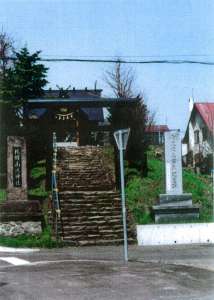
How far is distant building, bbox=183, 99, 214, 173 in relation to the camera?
43781 millimetres

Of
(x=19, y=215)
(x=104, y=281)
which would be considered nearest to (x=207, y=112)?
(x=19, y=215)

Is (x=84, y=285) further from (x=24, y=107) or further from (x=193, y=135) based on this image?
(x=193, y=135)

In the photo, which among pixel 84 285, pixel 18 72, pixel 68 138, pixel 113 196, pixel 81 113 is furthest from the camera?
pixel 68 138

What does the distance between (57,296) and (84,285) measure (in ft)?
2.75

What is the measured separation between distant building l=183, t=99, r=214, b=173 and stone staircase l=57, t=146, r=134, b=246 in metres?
14.9

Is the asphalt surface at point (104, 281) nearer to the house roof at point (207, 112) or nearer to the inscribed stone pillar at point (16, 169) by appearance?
the inscribed stone pillar at point (16, 169)

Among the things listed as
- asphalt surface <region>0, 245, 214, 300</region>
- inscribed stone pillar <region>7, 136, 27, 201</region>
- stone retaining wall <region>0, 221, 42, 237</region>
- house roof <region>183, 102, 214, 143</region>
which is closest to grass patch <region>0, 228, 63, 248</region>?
stone retaining wall <region>0, 221, 42, 237</region>

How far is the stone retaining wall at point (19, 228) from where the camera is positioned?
62.5 feet

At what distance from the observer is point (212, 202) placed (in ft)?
74.9

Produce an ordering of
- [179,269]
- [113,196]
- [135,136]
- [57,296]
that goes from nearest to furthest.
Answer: [57,296], [179,269], [113,196], [135,136]

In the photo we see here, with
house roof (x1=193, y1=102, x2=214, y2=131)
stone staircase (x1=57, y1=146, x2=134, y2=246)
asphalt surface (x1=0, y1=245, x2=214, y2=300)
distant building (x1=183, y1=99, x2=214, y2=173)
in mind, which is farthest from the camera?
house roof (x1=193, y1=102, x2=214, y2=131)

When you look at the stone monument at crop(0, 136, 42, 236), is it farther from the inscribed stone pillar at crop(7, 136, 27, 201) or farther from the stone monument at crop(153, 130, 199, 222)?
the stone monument at crop(153, 130, 199, 222)

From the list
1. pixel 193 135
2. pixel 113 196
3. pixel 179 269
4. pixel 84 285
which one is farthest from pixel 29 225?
pixel 193 135

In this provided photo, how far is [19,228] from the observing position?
62.8ft
